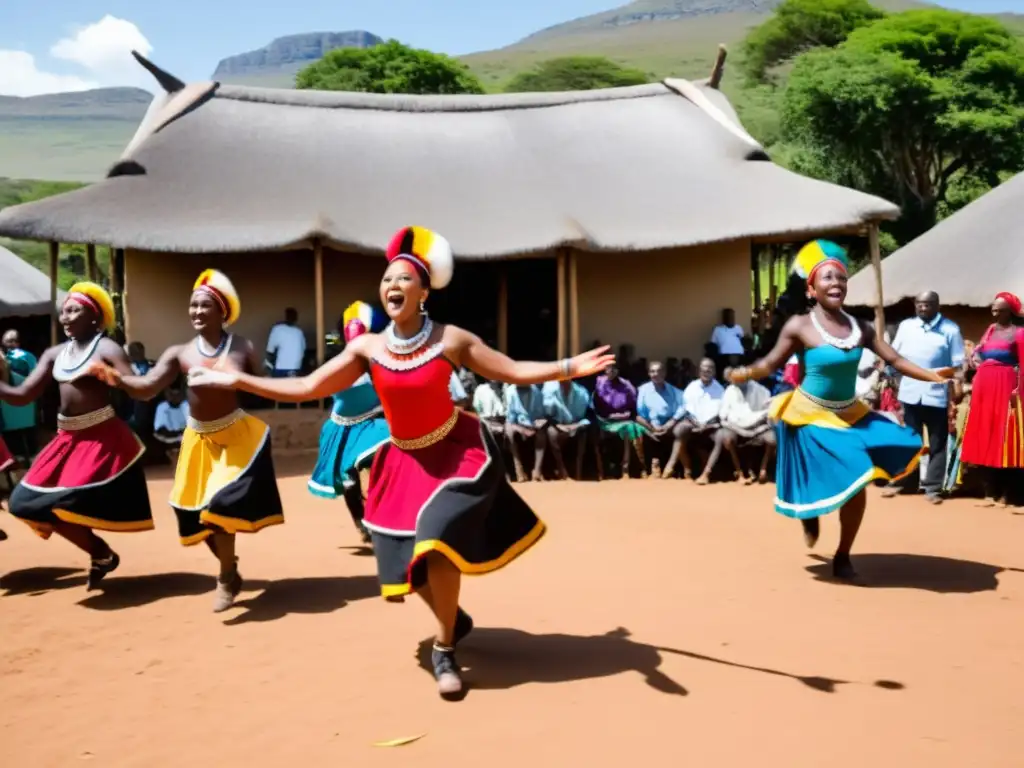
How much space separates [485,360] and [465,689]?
141 centimetres

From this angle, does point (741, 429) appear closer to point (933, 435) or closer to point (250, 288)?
point (933, 435)

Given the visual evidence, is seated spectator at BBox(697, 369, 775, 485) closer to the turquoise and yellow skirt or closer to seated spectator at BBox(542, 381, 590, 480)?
seated spectator at BBox(542, 381, 590, 480)

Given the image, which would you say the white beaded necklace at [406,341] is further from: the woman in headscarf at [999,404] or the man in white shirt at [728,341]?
the man in white shirt at [728,341]

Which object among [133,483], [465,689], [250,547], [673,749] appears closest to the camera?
[673,749]

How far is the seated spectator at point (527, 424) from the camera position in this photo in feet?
37.3

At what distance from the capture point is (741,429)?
1104 centimetres

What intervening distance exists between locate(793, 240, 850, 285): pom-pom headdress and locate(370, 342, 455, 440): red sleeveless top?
277cm

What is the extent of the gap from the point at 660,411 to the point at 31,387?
674 centimetres

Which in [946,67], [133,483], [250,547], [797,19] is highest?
[797,19]

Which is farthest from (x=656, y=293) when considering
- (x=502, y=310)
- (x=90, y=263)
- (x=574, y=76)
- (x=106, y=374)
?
(x=574, y=76)

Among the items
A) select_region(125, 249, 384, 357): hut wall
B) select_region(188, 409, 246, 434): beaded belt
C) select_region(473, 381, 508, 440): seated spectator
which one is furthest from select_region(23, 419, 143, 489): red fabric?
select_region(125, 249, 384, 357): hut wall

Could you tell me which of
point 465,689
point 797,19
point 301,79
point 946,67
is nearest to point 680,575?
point 465,689

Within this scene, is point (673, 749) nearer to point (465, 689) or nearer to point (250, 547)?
point (465, 689)

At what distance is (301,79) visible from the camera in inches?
1838
